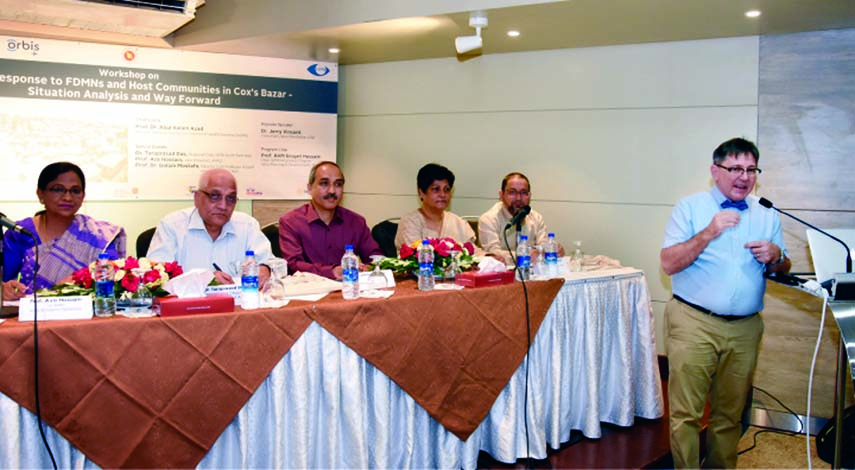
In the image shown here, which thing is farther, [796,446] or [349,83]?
[349,83]

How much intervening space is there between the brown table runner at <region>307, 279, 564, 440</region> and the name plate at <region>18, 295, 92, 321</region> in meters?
0.76

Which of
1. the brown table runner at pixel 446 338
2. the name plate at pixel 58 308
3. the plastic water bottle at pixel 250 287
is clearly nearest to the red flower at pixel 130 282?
the name plate at pixel 58 308

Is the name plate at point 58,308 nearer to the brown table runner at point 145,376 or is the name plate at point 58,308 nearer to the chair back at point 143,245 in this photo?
the brown table runner at point 145,376

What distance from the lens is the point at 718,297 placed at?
288 centimetres

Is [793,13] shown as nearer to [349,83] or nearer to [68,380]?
[349,83]

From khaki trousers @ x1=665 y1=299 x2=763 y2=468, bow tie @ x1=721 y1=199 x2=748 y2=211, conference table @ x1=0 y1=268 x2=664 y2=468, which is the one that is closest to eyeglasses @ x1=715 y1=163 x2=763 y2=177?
bow tie @ x1=721 y1=199 x2=748 y2=211

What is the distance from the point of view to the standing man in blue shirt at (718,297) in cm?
287

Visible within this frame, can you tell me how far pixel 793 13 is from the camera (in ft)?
13.1

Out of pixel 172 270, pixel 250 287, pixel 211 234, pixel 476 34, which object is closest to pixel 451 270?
pixel 250 287

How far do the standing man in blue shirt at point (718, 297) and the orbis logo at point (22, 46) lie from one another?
4470 mm

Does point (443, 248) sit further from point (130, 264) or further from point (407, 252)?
point (130, 264)

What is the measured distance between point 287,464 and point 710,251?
1.93m

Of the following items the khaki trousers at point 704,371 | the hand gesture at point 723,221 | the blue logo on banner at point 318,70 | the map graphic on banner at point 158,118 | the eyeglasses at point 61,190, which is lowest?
the khaki trousers at point 704,371

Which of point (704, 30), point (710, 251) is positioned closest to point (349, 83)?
point (704, 30)
